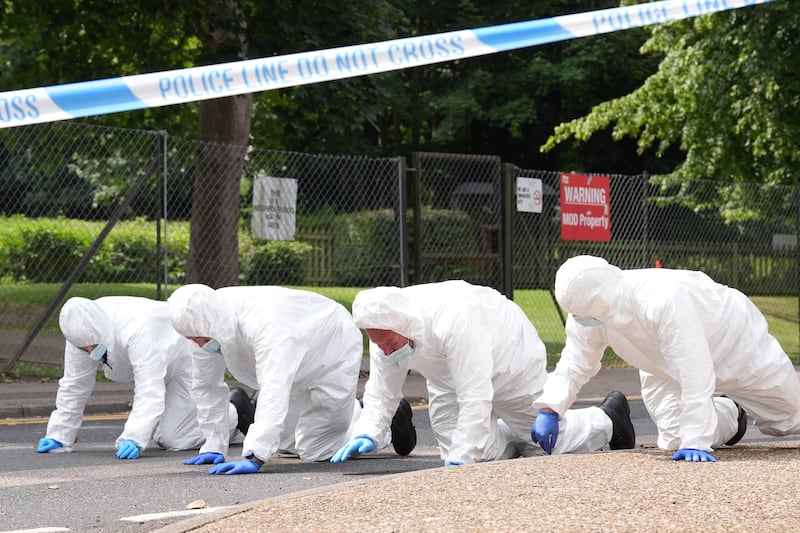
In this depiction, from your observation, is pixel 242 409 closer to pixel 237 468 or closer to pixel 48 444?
pixel 48 444

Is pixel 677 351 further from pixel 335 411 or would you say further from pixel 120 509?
pixel 120 509

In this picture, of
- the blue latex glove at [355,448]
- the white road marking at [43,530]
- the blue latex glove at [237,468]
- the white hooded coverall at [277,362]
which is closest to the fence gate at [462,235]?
the white hooded coverall at [277,362]

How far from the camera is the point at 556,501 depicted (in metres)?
5.93

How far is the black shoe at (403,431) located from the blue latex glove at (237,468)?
129 cm

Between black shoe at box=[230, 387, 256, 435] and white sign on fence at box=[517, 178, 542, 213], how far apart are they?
294 inches

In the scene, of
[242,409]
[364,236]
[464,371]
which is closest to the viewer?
[464,371]

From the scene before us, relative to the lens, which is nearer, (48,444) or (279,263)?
(48,444)

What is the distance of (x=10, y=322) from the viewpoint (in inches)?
736

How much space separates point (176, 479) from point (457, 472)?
5.86 feet

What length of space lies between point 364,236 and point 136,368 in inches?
333

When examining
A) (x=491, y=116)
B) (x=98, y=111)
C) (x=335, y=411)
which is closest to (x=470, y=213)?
(x=335, y=411)

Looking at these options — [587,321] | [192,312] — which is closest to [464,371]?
[587,321]

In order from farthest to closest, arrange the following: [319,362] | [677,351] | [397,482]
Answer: [319,362]
[677,351]
[397,482]

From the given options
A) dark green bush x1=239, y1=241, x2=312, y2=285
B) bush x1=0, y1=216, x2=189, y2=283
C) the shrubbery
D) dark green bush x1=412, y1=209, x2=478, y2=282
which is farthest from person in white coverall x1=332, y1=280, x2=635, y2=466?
bush x1=0, y1=216, x2=189, y2=283
